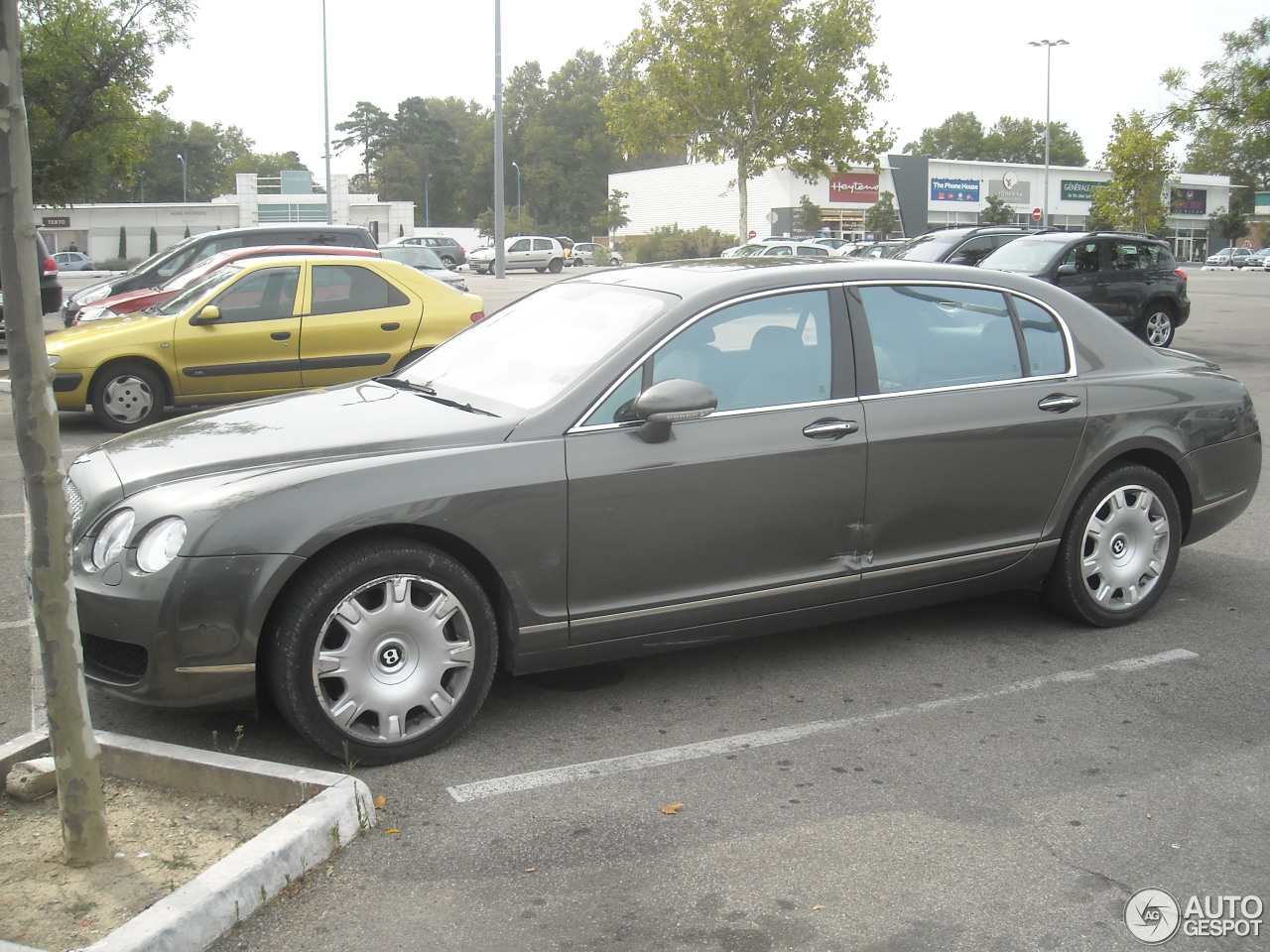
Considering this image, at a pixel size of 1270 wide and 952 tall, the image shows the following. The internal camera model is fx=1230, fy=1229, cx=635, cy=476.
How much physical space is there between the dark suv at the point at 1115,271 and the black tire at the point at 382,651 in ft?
47.7

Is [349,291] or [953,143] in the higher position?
[953,143]

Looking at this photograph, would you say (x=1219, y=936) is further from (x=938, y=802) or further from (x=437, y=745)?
(x=437, y=745)

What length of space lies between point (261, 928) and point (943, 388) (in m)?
3.21

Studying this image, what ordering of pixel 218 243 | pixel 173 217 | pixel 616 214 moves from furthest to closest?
pixel 616 214, pixel 173 217, pixel 218 243

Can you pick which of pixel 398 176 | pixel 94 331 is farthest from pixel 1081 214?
pixel 94 331

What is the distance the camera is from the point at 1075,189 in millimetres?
80375

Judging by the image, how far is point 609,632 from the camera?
4.23 metres

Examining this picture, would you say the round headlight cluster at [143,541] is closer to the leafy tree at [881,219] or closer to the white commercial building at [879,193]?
the white commercial building at [879,193]

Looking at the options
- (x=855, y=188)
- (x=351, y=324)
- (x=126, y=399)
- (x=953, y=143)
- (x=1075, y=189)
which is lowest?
(x=126, y=399)

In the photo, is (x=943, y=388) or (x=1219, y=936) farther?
(x=943, y=388)

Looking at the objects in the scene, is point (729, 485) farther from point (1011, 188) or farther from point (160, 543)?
point (1011, 188)

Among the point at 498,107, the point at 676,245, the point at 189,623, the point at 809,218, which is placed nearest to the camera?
the point at 189,623

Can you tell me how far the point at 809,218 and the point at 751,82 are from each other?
23.0 meters

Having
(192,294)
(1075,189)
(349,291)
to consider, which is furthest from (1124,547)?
(1075,189)
